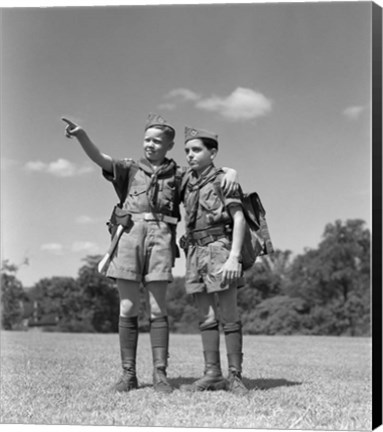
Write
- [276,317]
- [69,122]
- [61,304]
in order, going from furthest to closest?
[61,304], [276,317], [69,122]

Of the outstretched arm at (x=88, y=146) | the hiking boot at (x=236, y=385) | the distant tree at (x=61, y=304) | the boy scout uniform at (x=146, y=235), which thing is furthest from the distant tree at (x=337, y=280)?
the outstretched arm at (x=88, y=146)

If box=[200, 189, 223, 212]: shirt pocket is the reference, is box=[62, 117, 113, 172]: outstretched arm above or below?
above

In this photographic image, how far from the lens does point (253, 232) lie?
10.4 feet

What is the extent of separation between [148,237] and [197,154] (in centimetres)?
46

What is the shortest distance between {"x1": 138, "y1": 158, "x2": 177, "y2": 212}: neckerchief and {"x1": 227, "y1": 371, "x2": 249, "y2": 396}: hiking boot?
0.86 meters

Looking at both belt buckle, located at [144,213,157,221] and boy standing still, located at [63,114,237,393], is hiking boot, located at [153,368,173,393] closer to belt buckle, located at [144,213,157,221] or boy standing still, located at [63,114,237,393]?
boy standing still, located at [63,114,237,393]

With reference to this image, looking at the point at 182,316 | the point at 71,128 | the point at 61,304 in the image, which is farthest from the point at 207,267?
the point at 61,304

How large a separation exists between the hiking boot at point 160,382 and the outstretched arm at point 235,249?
1.71ft

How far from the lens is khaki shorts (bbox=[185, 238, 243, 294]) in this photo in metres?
3.06

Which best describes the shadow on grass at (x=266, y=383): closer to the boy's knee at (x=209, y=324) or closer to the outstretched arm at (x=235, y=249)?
the boy's knee at (x=209, y=324)

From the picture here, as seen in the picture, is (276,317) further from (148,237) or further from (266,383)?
(148,237)

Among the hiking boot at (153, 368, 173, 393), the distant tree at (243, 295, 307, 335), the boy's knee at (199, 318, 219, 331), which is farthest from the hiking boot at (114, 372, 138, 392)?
the distant tree at (243, 295, 307, 335)

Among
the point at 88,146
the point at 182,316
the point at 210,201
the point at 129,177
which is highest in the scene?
the point at 88,146

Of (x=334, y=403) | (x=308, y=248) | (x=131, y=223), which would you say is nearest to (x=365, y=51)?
(x=131, y=223)
